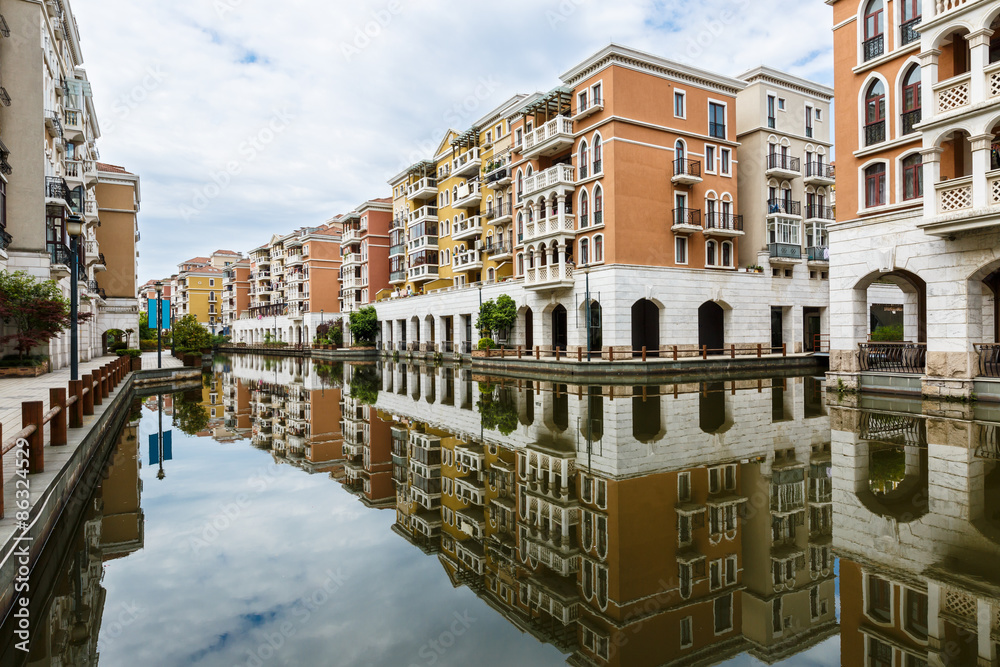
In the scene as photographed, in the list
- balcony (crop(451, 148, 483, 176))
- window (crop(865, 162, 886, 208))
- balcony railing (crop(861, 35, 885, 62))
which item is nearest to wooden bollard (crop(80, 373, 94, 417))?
window (crop(865, 162, 886, 208))

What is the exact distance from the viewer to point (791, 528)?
19.6 feet

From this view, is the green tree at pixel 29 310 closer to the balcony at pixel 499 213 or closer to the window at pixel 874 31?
the balcony at pixel 499 213

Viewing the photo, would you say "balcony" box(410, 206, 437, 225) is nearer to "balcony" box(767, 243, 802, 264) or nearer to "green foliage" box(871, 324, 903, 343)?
"balcony" box(767, 243, 802, 264)

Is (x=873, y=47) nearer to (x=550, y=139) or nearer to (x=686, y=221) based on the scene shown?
(x=686, y=221)

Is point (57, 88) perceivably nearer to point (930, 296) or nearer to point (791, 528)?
point (791, 528)

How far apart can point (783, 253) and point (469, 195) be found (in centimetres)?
2066

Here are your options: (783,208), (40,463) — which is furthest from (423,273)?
(40,463)

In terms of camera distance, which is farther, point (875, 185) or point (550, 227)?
point (550, 227)

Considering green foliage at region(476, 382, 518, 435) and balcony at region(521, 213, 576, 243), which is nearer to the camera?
green foliage at region(476, 382, 518, 435)

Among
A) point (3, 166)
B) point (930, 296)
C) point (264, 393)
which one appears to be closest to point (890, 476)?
point (930, 296)

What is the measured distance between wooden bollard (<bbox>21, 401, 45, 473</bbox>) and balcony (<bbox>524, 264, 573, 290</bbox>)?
2424cm

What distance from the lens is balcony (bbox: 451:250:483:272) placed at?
133ft

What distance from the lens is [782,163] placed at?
105 ft

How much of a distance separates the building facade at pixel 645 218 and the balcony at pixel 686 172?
0.07m
